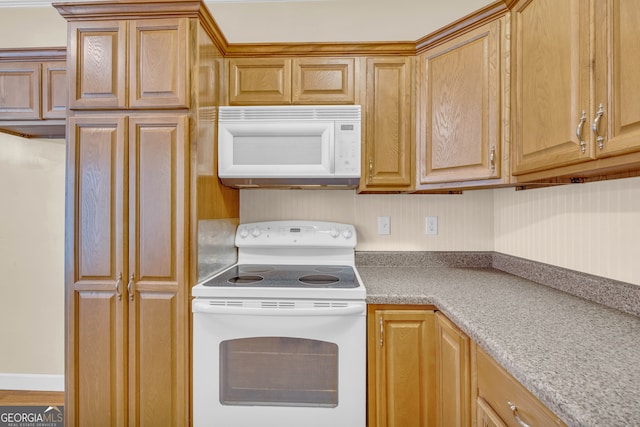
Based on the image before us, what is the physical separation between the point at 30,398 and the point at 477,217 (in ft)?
10.6

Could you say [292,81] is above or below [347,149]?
above

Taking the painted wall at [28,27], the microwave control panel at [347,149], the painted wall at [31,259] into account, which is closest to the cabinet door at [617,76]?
Answer: the microwave control panel at [347,149]

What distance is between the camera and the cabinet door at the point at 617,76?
0.82 metres

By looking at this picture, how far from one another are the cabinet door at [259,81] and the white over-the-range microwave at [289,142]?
0.10 m

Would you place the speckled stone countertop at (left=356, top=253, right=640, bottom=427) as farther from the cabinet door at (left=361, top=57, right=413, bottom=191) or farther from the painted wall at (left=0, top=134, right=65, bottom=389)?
the painted wall at (left=0, top=134, right=65, bottom=389)

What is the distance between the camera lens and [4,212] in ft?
7.38

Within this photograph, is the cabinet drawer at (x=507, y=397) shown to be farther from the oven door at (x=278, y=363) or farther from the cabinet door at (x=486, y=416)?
the oven door at (x=278, y=363)

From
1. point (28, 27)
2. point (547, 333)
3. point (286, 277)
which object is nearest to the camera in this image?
point (547, 333)

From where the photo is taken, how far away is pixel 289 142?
177 cm

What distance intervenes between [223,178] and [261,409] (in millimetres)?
1166

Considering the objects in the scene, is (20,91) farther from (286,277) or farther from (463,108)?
(463,108)

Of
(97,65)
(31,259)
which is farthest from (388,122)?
(31,259)

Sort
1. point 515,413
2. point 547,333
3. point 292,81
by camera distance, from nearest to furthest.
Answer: point 515,413 < point 547,333 < point 292,81

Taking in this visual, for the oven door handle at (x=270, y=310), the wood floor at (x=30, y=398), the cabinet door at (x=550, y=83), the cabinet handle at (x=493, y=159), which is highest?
the cabinet door at (x=550, y=83)
